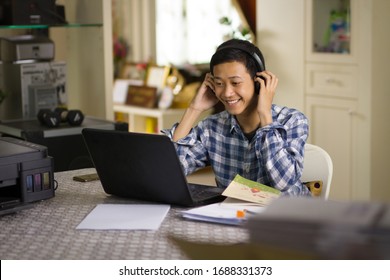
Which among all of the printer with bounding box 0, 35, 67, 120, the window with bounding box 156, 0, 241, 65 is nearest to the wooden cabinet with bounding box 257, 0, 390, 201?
the printer with bounding box 0, 35, 67, 120

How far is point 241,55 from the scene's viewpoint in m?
2.30

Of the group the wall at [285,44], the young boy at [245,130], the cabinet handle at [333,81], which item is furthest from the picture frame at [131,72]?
the young boy at [245,130]

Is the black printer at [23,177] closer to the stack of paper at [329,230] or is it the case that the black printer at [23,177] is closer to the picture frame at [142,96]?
the stack of paper at [329,230]

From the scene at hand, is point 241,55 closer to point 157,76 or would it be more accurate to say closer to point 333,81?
point 333,81

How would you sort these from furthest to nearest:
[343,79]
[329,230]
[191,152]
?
[343,79], [191,152], [329,230]

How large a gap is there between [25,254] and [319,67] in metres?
2.86

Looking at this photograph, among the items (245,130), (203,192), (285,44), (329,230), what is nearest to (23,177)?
(203,192)

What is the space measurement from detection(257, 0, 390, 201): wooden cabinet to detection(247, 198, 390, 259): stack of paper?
2.98 meters

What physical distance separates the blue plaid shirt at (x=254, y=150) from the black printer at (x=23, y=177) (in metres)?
0.47

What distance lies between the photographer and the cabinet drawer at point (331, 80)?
4043mm

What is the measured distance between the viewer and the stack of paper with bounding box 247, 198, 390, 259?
1.00 metres

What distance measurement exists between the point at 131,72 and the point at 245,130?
414 centimetres

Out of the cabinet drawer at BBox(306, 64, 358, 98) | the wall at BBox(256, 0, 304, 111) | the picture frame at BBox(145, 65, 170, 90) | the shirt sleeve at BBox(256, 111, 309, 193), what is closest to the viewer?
the shirt sleeve at BBox(256, 111, 309, 193)

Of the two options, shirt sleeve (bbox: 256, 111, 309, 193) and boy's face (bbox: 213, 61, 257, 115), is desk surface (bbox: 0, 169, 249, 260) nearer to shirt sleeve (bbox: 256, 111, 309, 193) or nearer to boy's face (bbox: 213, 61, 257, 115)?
shirt sleeve (bbox: 256, 111, 309, 193)
